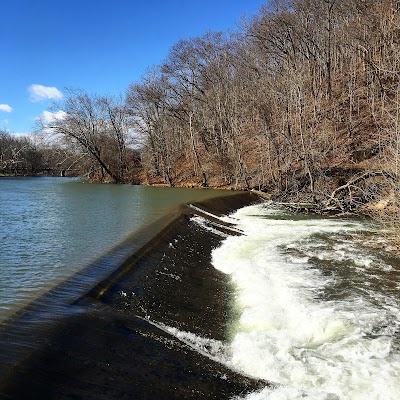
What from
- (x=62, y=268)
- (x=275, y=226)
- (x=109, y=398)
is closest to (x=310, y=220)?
(x=275, y=226)

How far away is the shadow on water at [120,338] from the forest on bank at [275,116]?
791 cm

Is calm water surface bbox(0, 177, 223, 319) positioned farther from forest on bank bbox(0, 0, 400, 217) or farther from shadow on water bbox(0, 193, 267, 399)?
forest on bank bbox(0, 0, 400, 217)

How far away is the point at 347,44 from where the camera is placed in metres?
35.6

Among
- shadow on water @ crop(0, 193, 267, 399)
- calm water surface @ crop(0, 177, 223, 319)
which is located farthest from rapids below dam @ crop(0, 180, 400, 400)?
calm water surface @ crop(0, 177, 223, 319)

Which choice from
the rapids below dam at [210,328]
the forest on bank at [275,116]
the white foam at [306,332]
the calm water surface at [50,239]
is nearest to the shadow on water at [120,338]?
the rapids below dam at [210,328]

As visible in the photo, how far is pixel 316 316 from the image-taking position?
7051 mm

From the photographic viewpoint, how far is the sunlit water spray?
512 centimetres

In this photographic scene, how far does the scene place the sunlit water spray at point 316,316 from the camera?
5121 mm

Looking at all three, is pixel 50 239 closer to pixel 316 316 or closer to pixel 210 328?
pixel 210 328

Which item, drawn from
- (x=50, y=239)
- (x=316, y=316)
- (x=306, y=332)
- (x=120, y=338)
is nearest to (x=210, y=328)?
(x=306, y=332)

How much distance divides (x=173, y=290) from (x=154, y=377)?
3480 millimetres

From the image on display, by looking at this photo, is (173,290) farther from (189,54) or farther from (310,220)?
(189,54)

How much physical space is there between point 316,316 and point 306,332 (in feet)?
2.09

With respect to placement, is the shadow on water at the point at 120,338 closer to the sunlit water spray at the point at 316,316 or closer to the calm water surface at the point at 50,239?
the sunlit water spray at the point at 316,316
